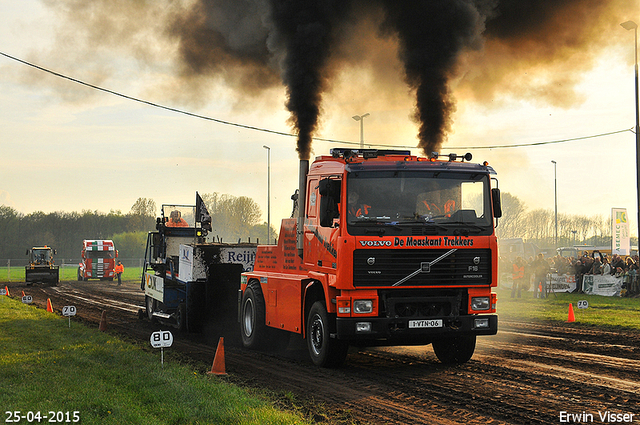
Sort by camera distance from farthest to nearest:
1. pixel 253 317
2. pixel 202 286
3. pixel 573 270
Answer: pixel 573 270
pixel 202 286
pixel 253 317

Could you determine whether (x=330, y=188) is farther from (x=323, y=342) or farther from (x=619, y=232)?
(x=619, y=232)

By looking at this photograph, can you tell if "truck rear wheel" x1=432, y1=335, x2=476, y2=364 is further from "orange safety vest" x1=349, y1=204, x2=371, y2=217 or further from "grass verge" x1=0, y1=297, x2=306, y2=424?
"grass verge" x1=0, y1=297, x2=306, y2=424

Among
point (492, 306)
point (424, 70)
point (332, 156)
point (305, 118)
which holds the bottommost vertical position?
point (492, 306)

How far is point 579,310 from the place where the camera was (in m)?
20.0

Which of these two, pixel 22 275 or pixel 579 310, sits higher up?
pixel 579 310

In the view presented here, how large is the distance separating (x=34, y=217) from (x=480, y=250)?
106610 millimetres

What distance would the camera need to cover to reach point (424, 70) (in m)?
16.5

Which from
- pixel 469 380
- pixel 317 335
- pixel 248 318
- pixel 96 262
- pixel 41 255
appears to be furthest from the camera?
pixel 96 262

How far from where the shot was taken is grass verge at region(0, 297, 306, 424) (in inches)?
271

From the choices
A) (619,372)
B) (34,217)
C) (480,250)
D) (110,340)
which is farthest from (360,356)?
(34,217)

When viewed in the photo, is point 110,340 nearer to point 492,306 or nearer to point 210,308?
point 210,308

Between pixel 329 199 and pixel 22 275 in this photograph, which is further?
pixel 22 275

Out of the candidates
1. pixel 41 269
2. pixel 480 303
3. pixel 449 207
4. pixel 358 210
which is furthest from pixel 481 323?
pixel 41 269

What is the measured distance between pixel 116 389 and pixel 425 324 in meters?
4.51
